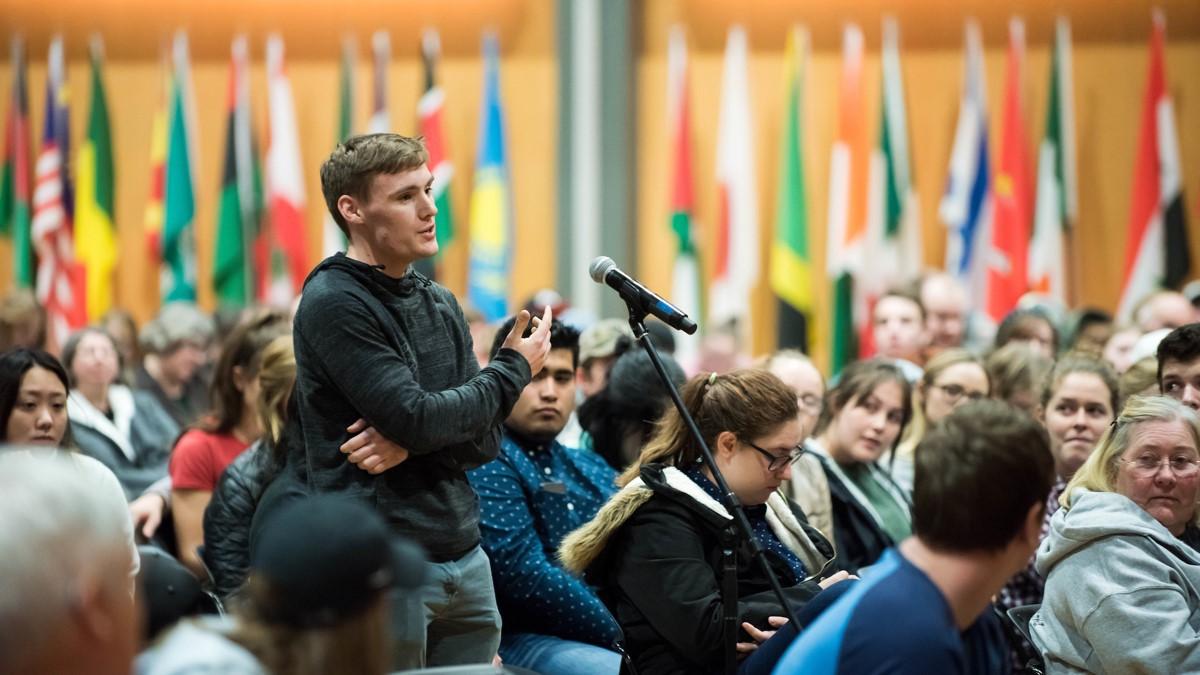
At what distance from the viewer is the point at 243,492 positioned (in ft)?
12.2

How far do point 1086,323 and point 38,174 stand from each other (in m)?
6.17

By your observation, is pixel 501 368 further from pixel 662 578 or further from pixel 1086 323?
pixel 1086 323

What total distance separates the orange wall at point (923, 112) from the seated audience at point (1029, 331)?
2.63 metres

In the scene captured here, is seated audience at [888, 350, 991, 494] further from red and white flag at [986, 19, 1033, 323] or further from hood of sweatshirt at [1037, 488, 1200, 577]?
red and white flag at [986, 19, 1033, 323]

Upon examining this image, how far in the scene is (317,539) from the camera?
1656 mm

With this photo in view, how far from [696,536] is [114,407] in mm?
3277

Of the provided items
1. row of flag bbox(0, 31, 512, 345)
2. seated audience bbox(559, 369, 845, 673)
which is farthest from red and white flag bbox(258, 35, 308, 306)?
seated audience bbox(559, 369, 845, 673)

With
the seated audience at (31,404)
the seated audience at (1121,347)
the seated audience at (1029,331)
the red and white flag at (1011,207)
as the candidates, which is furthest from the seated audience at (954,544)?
the red and white flag at (1011,207)

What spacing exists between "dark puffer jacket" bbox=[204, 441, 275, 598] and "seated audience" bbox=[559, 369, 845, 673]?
1.06 meters

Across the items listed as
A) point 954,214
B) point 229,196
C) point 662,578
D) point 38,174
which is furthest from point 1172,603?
point 38,174

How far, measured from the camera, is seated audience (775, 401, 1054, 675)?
1.90m

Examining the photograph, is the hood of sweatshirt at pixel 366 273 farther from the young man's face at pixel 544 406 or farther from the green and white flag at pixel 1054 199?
the green and white flag at pixel 1054 199

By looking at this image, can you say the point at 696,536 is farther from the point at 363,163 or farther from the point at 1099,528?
the point at 363,163

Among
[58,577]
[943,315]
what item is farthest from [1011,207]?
[58,577]
